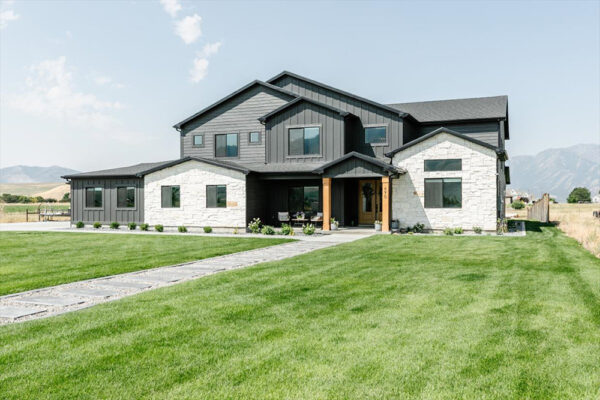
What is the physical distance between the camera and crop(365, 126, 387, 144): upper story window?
23.5m

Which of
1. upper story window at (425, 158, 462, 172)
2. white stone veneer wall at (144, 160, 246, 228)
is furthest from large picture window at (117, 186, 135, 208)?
upper story window at (425, 158, 462, 172)

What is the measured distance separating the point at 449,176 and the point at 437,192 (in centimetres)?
94

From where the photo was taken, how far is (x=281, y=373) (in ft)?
12.6

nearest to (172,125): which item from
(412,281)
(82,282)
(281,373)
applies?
(82,282)

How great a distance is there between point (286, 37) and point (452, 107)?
1212cm

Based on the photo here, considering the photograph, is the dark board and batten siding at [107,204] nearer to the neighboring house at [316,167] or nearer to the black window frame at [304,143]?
the neighboring house at [316,167]

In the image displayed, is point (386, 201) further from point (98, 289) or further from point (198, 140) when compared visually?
point (98, 289)

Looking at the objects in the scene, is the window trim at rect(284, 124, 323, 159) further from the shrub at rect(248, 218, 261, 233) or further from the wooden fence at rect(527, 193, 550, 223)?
the wooden fence at rect(527, 193, 550, 223)

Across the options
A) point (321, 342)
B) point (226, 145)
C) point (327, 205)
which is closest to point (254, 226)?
point (327, 205)

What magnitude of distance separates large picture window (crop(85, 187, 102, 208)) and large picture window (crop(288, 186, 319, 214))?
38.1ft

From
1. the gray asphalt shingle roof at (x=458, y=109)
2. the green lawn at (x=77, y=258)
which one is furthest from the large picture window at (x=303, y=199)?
the gray asphalt shingle roof at (x=458, y=109)

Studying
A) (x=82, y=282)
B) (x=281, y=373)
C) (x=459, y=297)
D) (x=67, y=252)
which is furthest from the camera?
(x=67, y=252)

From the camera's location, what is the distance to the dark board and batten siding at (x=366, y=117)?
76.0 feet

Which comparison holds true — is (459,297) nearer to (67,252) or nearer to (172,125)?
(67,252)
